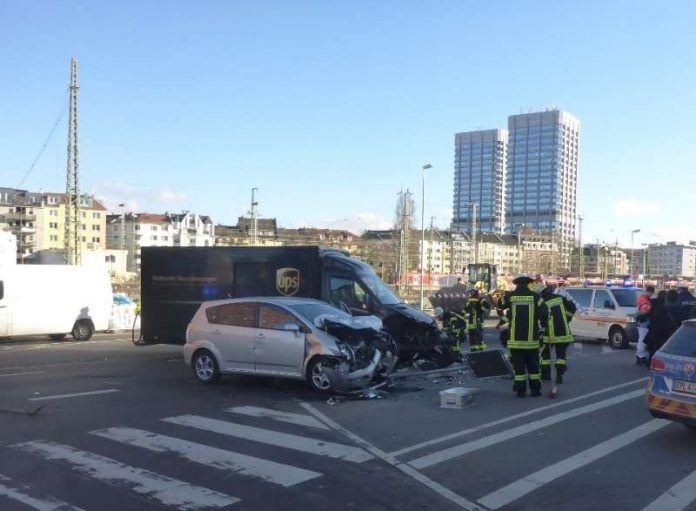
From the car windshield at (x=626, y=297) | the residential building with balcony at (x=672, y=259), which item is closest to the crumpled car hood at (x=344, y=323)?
the car windshield at (x=626, y=297)

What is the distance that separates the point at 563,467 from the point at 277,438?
10.5 ft

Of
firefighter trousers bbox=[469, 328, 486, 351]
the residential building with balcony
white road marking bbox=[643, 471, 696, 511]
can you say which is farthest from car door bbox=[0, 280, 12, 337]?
the residential building with balcony

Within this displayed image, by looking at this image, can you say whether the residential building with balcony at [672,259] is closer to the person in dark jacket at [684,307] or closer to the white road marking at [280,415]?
the person in dark jacket at [684,307]

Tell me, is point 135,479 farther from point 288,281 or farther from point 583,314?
point 583,314

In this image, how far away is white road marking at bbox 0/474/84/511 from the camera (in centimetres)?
521

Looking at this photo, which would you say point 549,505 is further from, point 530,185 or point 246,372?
point 530,185

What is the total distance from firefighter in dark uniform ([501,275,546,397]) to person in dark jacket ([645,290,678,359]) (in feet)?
14.6

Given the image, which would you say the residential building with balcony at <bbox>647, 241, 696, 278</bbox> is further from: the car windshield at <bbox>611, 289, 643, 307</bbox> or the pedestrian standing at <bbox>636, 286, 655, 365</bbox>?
the pedestrian standing at <bbox>636, 286, 655, 365</bbox>

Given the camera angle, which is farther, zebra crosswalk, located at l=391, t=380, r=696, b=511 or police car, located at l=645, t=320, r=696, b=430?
police car, located at l=645, t=320, r=696, b=430

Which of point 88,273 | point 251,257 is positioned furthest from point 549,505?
point 88,273

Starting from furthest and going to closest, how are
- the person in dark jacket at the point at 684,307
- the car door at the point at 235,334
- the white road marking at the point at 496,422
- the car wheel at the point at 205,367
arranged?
the person in dark jacket at the point at 684,307
the car wheel at the point at 205,367
the car door at the point at 235,334
the white road marking at the point at 496,422

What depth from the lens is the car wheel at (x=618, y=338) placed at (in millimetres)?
18406

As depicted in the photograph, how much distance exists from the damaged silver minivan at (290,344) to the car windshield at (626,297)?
1021 centimetres

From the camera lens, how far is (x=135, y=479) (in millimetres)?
5965
